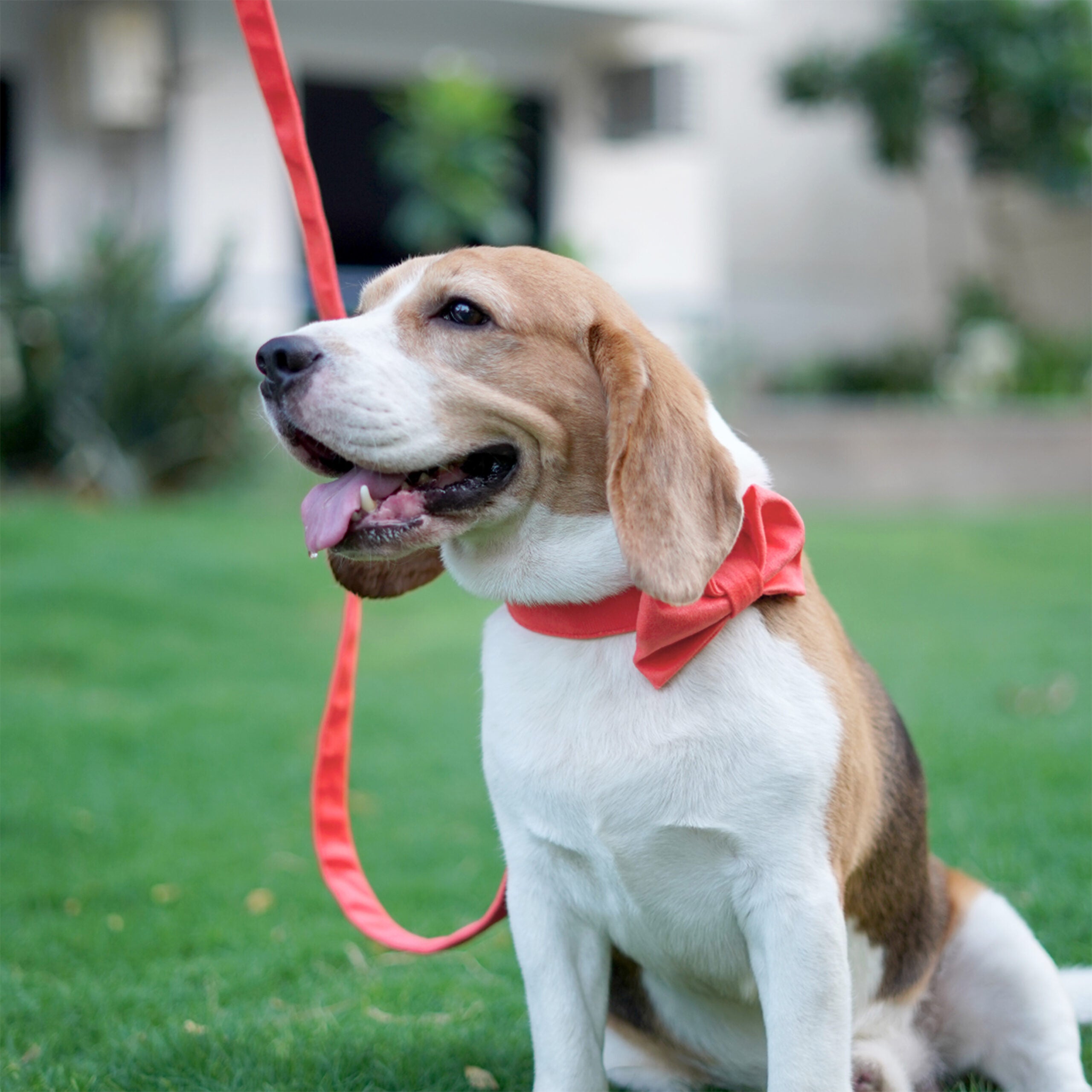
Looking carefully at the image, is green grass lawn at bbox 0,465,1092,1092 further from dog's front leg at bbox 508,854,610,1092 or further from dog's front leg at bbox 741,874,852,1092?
dog's front leg at bbox 741,874,852,1092

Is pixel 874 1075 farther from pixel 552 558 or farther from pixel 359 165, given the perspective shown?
pixel 359 165

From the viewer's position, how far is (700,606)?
2.33 metres

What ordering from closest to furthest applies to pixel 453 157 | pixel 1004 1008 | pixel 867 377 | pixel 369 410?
pixel 369 410 < pixel 1004 1008 < pixel 453 157 < pixel 867 377

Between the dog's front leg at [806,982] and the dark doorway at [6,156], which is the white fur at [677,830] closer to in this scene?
the dog's front leg at [806,982]

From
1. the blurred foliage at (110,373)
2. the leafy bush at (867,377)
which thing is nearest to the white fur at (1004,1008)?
the blurred foliage at (110,373)

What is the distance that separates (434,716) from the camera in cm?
667

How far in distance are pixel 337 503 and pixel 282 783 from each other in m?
3.43

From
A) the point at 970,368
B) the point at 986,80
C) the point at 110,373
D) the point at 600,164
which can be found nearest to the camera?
the point at 110,373

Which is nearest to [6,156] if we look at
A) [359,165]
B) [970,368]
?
[359,165]

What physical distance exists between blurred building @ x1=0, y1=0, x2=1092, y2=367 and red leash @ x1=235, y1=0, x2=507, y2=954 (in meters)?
9.49

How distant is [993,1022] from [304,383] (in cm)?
195

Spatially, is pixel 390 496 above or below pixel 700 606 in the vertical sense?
above

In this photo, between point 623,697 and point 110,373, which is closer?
point 623,697

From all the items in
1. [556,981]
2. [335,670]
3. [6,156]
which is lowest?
[556,981]
